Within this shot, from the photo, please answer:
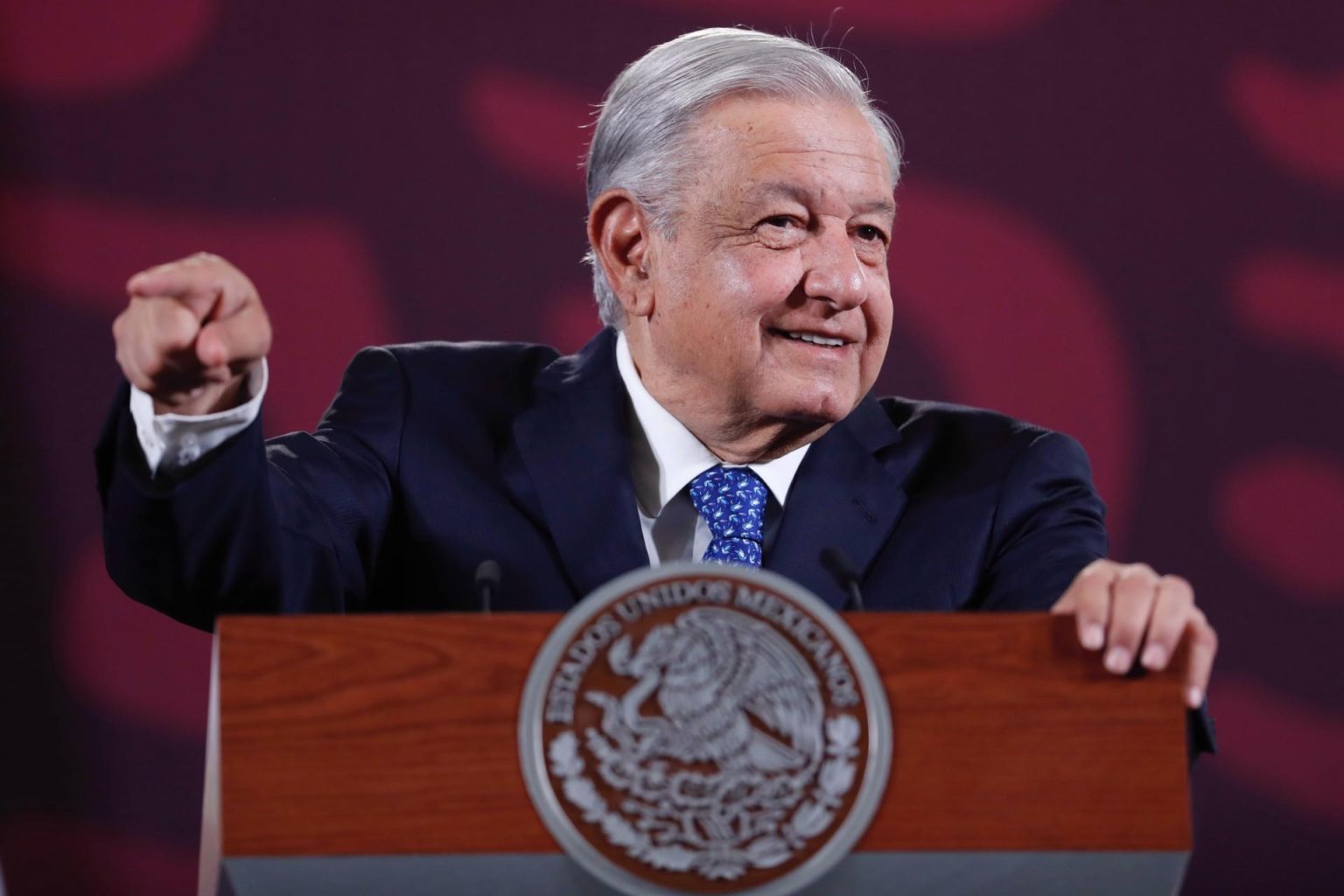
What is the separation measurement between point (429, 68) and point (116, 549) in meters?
1.39

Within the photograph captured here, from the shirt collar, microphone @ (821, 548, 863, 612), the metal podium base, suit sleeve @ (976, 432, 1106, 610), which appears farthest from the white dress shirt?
the metal podium base

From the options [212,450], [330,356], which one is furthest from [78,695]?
[212,450]

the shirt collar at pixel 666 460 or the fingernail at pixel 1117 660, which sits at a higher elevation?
the fingernail at pixel 1117 660

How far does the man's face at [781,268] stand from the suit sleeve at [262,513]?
0.36 m

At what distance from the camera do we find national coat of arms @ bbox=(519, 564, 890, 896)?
0.99m

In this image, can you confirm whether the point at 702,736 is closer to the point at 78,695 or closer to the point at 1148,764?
the point at 1148,764

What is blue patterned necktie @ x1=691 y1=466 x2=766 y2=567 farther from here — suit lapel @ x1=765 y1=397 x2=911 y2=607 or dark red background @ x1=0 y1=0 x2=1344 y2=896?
dark red background @ x1=0 y1=0 x2=1344 y2=896

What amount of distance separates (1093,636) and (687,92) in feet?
3.36

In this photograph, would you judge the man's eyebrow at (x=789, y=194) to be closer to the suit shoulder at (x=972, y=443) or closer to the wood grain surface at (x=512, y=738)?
the suit shoulder at (x=972, y=443)

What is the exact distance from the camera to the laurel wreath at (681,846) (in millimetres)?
985

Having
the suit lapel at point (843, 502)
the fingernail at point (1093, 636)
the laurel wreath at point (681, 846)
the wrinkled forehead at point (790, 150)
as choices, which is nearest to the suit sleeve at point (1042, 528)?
the suit lapel at point (843, 502)

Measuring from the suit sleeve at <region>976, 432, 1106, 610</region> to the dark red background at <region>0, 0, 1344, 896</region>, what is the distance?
2.77ft

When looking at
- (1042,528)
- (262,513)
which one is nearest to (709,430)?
(1042,528)

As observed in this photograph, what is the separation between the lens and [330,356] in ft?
8.27
